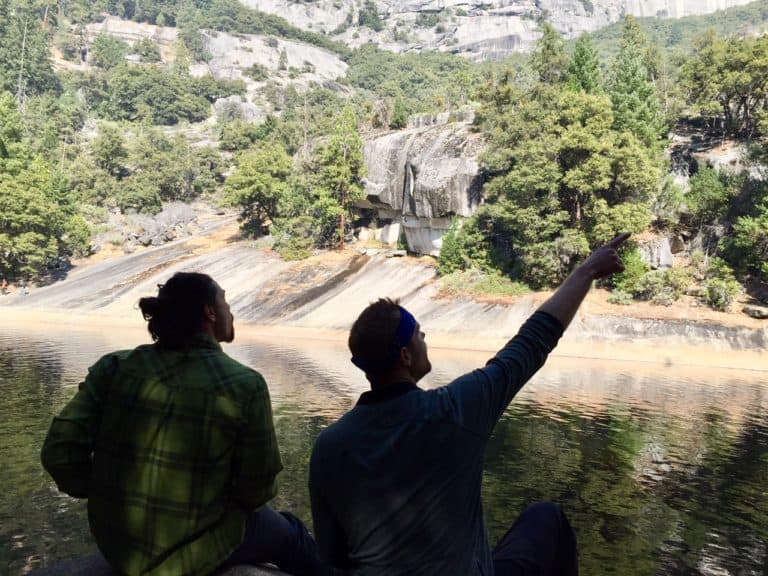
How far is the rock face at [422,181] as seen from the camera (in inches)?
1791

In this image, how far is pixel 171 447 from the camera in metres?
2.51

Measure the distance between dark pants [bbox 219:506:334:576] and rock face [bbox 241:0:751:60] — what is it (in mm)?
167949

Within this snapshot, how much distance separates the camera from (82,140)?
87188 millimetres

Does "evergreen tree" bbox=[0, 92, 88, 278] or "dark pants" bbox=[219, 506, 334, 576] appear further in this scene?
"evergreen tree" bbox=[0, 92, 88, 278]

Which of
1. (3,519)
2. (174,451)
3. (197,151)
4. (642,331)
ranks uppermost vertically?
(197,151)

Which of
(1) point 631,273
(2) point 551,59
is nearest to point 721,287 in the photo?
(1) point 631,273

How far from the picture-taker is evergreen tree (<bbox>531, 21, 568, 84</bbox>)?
48.0 metres

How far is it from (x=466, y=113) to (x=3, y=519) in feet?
158

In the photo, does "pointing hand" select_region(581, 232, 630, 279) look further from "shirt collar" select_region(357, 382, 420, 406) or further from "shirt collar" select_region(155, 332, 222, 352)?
"shirt collar" select_region(155, 332, 222, 352)

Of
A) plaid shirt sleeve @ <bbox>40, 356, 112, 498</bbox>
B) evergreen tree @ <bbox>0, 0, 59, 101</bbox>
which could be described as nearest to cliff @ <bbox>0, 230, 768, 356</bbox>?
plaid shirt sleeve @ <bbox>40, 356, 112, 498</bbox>

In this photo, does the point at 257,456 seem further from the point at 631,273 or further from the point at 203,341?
the point at 631,273

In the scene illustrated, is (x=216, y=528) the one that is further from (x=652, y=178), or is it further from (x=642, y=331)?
(x=652, y=178)

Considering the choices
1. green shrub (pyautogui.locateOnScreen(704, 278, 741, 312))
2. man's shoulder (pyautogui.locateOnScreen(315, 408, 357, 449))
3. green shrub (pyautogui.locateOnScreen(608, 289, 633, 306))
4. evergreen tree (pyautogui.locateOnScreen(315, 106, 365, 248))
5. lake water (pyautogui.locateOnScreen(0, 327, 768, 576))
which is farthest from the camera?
evergreen tree (pyautogui.locateOnScreen(315, 106, 365, 248))

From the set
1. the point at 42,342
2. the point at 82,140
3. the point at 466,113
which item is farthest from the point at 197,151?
the point at 42,342
